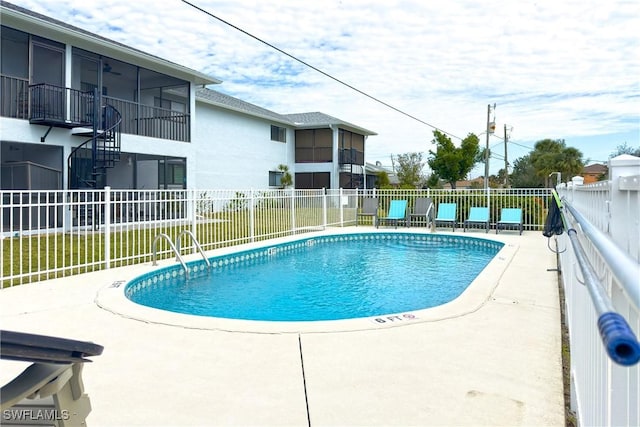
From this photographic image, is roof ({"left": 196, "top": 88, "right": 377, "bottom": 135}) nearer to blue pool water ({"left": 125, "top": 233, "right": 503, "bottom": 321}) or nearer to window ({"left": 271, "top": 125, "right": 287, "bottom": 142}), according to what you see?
window ({"left": 271, "top": 125, "right": 287, "bottom": 142})

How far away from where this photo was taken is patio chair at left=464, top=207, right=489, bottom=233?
16.1 m

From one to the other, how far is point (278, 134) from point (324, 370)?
2617 cm

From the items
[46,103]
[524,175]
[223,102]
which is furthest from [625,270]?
[524,175]

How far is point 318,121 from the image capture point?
2995cm

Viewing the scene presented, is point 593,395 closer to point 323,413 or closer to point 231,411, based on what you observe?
point 323,413

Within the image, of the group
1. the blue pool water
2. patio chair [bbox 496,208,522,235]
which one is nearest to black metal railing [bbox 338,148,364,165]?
patio chair [bbox 496,208,522,235]

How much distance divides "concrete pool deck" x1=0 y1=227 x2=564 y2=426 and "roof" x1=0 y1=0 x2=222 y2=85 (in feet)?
33.5

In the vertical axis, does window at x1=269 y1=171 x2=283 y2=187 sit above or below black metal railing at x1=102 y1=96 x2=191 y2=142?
below

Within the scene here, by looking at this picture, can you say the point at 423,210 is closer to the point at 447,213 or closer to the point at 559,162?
the point at 447,213

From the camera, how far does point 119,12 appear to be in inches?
520

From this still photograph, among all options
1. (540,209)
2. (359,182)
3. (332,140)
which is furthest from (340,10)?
(359,182)

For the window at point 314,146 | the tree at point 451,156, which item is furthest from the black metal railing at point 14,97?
the tree at point 451,156

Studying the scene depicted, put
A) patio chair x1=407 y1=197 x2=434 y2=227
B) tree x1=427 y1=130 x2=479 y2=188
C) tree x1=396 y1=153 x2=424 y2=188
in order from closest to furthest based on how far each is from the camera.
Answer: patio chair x1=407 y1=197 x2=434 y2=227 < tree x1=427 y1=130 x2=479 y2=188 < tree x1=396 y1=153 x2=424 y2=188

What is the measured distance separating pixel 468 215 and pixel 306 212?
243 inches
